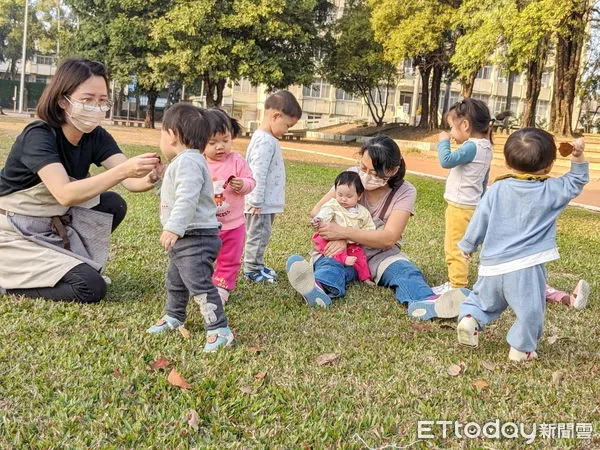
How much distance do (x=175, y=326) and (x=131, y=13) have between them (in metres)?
34.4

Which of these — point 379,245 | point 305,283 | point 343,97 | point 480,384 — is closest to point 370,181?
point 379,245

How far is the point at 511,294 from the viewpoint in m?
3.33

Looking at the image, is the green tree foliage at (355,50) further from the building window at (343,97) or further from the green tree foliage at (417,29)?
the building window at (343,97)

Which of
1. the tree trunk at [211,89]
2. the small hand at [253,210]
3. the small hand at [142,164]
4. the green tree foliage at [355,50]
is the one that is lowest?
the small hand at [253,210]

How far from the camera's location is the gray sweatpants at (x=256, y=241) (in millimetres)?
4853

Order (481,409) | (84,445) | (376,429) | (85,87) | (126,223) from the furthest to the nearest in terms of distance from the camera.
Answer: (126,223)
(85,87)
(481,409)
(376,429)
(84,445)

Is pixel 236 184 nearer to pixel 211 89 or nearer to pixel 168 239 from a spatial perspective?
pixel 168 239

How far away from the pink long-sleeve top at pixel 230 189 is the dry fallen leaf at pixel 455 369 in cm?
173

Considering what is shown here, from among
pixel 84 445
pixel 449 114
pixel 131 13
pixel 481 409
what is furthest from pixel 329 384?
pixel 131 13

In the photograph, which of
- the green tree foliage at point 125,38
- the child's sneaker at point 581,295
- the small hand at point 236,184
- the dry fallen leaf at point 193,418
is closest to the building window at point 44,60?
the green tree foliage at point 125,38

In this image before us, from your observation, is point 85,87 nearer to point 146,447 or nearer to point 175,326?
point 175,326

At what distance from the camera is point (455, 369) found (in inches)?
125

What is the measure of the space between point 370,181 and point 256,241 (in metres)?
0.99

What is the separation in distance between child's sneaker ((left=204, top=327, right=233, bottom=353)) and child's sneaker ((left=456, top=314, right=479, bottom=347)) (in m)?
1.24
